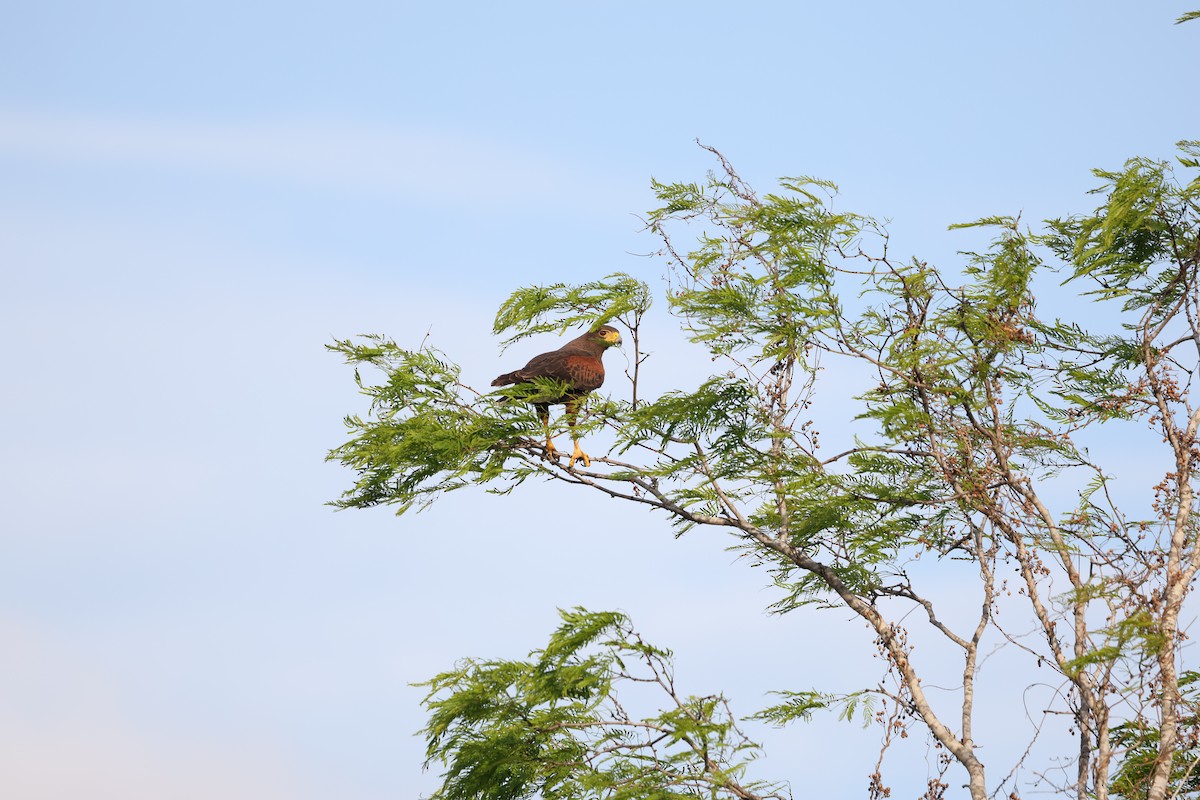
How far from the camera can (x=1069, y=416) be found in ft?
36.4

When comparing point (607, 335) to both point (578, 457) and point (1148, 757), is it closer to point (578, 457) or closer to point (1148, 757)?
point (578, 457)

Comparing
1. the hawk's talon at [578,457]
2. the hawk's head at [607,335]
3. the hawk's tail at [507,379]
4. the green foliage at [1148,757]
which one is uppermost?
the hawk's head at [607,335]

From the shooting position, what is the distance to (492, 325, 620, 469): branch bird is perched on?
10.3 meters

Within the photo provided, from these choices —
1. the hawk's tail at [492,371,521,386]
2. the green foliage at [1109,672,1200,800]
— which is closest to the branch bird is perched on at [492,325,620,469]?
the hawk's tail at [492,371,521,386]

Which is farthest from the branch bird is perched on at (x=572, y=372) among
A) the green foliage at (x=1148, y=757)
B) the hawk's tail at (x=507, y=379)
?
the green foliage at (x=1148, y=757)

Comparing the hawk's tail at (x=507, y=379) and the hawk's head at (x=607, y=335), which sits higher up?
the hawk's head at (x=607, y=335)

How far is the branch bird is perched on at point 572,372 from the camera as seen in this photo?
10336 mm

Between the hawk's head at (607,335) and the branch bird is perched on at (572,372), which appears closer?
the branch bird is perched on at (572,372)

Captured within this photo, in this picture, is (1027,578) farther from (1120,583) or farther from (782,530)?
(782,530)

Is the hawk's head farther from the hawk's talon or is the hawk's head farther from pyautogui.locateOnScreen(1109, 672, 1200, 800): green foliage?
pyautogui.locateOnScreen(1109, 672, 1200, 800): green foliage

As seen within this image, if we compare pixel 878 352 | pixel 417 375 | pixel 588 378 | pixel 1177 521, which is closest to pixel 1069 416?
pixel 1177 521

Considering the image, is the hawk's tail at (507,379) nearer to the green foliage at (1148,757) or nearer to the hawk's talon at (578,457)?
the hawk's talon at (578,457)

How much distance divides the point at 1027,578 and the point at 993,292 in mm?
2311

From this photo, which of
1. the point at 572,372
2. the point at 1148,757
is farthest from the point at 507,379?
the point at 1148,757
